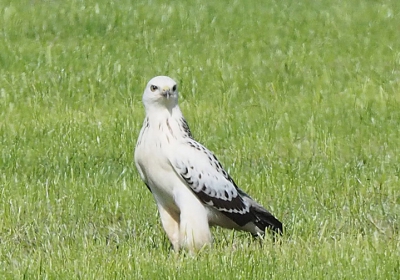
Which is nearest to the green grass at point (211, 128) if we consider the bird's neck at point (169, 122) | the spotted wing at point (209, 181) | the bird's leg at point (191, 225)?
the bird's leg at point (191, 225)

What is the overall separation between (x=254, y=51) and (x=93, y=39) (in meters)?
2.40

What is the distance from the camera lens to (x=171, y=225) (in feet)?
25.0

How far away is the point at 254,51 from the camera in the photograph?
14.5 meters

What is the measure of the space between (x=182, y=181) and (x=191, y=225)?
0.33m

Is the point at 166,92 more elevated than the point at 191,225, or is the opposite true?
the point at 166,92

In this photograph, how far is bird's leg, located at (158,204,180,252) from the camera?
7.50 meters

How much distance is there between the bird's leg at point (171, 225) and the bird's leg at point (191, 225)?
0.09 meters

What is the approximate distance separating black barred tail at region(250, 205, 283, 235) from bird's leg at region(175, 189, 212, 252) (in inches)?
18.8

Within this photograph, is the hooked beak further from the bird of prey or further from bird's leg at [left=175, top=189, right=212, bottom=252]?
bird's leg at [left=175, top=189, right=212, bottom=252]

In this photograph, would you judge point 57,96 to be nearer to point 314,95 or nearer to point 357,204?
→ point 314,95

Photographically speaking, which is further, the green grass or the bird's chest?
the bird's chest

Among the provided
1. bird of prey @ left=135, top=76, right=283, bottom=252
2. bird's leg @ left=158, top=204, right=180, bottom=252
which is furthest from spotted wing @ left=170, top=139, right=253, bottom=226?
bird's leg @ left=158, top=204, right=180, bottom=252

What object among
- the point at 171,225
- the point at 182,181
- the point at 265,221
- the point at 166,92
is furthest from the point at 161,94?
the point at 265,221

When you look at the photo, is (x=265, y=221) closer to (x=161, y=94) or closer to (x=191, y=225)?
(x=191, y=225)
